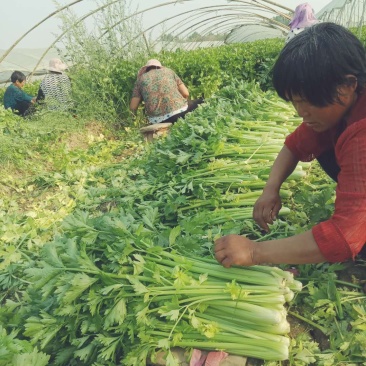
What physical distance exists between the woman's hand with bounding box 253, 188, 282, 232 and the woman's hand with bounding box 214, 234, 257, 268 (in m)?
0.67

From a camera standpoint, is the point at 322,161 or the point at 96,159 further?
the point at 96,159

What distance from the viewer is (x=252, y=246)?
6.13 feet

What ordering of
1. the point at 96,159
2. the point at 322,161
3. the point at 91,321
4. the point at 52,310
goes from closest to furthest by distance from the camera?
the point at 91,321
the point at 52,310
the point at 322,161
the point at 96,159

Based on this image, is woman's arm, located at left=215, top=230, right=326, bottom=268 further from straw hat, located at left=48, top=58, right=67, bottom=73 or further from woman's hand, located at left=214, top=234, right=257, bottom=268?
straw hat, located at left=48, top=58, right=67, bottom=73

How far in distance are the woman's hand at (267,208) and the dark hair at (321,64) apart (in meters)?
0.91

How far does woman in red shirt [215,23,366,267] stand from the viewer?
167 cm

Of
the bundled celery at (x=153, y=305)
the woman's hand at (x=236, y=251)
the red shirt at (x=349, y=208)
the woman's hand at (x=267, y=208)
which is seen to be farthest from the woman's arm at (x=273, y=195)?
the red shirt at (x=349, y=208)

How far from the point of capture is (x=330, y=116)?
182 centimetres

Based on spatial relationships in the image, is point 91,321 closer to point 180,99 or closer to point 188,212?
point 188,212

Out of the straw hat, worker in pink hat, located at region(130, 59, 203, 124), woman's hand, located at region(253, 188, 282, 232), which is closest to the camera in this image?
woman's hand, located at region(253, 188, 282, 232)

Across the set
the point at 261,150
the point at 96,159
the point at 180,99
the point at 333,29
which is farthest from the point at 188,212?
the point at 180,99

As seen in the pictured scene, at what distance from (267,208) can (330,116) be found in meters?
0.86

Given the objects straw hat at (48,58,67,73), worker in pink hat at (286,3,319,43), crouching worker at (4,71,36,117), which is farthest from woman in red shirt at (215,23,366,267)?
crouching worker at (4,71,36,117)

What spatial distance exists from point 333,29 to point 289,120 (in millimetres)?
3153
